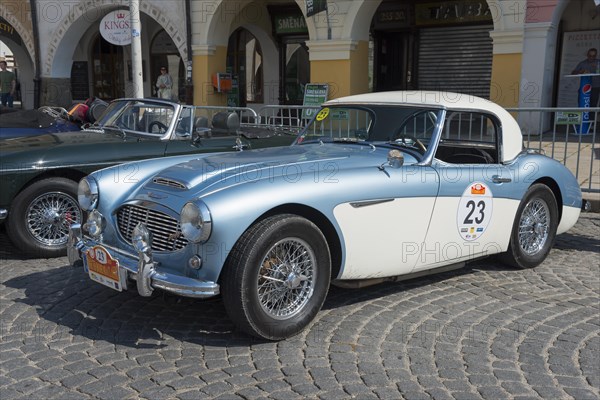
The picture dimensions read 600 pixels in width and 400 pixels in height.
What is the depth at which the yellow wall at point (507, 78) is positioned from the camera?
1112cm

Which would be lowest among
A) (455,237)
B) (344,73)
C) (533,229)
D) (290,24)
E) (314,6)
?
(533,229)

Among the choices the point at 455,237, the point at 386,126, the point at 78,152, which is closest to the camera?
the point at 455,237

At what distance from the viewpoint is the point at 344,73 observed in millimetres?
12883

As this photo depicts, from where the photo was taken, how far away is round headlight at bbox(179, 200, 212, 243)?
3324 mm

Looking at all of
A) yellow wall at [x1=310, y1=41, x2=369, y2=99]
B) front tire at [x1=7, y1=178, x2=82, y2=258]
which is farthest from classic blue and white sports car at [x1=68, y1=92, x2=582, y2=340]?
yellow wall at [x1=310, y1=41, x2=369, y2=99]

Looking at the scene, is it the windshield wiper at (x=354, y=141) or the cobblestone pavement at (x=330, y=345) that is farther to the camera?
the windshield wiper at (x=354, y=141)

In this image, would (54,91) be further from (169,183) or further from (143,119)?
(169,183)

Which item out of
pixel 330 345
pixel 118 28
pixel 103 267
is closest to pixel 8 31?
pixel 118 28

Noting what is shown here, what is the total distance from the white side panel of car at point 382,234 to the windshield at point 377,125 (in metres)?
0.60

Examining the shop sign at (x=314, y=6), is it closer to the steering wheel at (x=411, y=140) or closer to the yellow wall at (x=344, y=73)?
the yellow wall at (x=344, y=73)

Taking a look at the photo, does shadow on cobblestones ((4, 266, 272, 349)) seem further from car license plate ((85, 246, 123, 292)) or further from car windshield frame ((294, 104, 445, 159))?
car windshield frame ((294, 104, 445, 159))

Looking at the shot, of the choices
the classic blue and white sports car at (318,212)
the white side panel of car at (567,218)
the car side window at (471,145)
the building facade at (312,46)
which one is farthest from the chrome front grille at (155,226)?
the building facade at (312,46)

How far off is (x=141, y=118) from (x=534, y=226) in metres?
4.16

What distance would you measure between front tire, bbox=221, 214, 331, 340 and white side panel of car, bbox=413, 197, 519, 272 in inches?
36.0
